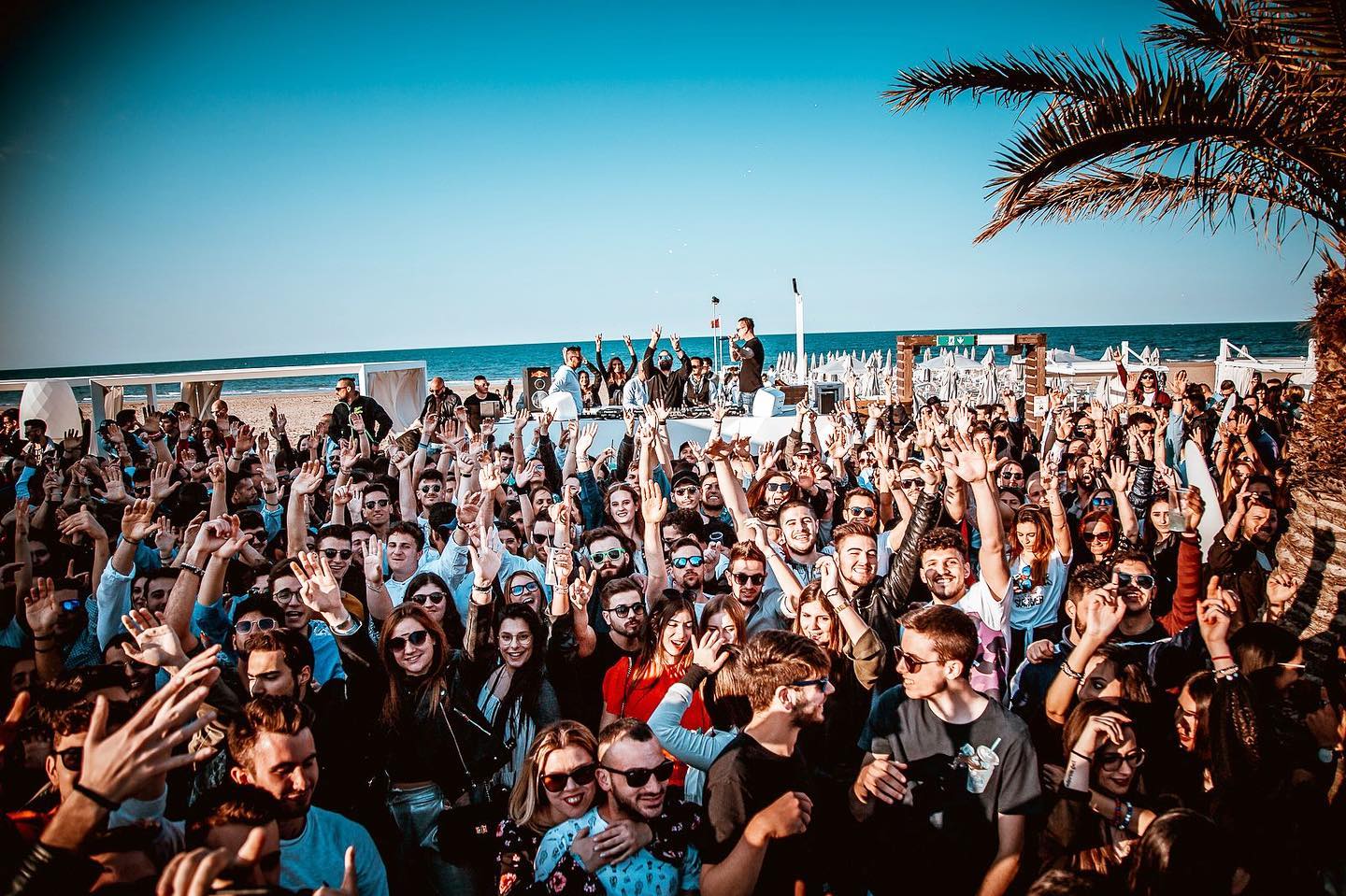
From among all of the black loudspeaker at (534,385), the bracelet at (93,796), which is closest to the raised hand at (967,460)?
the bracelet at (93,796)

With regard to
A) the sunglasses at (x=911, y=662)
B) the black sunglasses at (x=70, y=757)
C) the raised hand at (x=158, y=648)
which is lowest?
the black sunglasses at (x=70, y=757)

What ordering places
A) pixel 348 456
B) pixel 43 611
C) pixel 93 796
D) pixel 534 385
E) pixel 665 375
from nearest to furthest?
pixel 93 796
pixel 43 611
pixel 348 456
pixel 665 375
pixel 534 385

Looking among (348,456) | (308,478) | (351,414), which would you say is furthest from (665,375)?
(308,478)

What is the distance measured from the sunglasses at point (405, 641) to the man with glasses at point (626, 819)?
1.29 m

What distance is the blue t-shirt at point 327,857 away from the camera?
2.35m

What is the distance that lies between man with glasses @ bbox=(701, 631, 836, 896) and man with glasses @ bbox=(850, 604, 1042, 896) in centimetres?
25

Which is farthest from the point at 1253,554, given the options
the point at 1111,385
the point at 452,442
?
the point at 1111,385

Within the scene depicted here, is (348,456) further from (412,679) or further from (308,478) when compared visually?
(412,679)

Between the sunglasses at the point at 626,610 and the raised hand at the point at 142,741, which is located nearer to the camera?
the raised hand at the point at 142,741

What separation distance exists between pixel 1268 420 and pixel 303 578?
1107 centimetres

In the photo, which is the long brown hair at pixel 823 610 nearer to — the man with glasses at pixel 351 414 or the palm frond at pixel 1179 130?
the palm frond at pixel 1179 130

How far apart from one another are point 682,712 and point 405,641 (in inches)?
57.0

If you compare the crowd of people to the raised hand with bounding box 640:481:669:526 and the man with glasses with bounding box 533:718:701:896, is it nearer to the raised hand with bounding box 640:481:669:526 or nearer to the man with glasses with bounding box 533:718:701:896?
the man with glasses with bounding box 533:718:701:896

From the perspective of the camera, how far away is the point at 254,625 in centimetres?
350
